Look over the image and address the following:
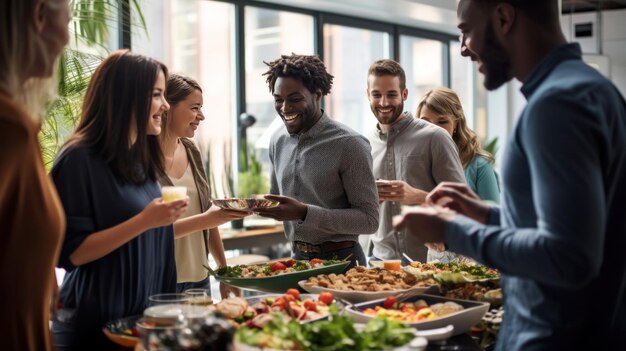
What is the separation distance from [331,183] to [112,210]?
1.24 metres

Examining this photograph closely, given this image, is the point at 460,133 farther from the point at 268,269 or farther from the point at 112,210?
the point at 112,210

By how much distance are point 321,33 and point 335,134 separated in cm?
517

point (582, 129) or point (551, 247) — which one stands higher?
point (582, 129)

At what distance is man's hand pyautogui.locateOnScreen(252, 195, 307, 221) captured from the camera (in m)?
3.08

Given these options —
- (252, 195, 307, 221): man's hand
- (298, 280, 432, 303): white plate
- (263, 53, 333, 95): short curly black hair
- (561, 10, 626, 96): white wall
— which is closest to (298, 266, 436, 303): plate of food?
(298, 280, 432, 303): white plate

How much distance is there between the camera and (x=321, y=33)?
8461 mm

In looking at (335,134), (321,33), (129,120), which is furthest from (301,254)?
(321,33)

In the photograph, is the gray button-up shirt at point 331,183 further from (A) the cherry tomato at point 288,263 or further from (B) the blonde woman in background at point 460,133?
(B) the blonde woman in background at point 460,133

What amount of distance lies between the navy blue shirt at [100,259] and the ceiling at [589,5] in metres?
10.1

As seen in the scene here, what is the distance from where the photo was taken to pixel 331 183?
11.2 ft

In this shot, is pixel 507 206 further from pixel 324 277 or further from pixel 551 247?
pixel 324 277

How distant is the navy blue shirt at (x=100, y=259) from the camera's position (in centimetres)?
233

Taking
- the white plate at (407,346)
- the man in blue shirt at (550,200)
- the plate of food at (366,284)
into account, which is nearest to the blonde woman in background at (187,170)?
the plate of food at (366,284)

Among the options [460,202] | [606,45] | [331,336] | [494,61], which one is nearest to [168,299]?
[331,336]
